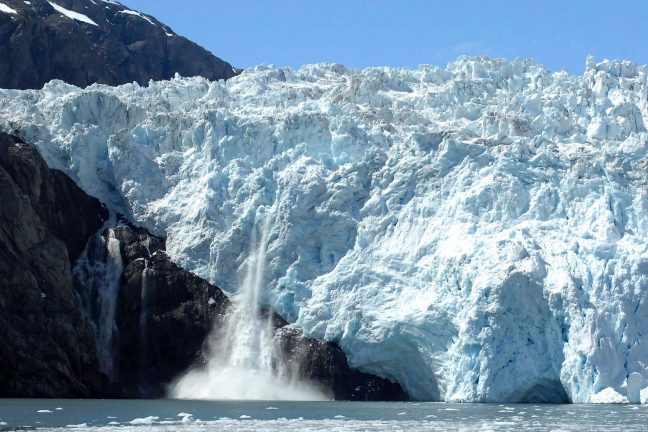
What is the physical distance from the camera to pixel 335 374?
45.0 m

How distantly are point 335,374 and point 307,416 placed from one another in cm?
1160

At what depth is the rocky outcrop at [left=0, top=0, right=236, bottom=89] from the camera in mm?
72938

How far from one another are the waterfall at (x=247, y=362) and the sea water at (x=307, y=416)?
4.38 meters

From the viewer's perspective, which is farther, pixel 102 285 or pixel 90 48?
pixel 90 48

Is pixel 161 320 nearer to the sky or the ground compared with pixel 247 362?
nearer to the sky

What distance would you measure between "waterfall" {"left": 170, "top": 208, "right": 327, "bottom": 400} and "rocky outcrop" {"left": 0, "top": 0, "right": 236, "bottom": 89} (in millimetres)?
31504

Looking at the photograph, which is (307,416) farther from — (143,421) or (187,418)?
(143,421)

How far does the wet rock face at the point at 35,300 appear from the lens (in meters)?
41.5

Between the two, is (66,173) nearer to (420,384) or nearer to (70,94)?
(70,94)

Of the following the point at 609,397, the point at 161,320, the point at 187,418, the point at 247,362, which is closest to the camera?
the point at 187,418

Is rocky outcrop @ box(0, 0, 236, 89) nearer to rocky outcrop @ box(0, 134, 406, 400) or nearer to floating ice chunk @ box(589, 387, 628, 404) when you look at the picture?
rocky outcrop @ box(0, 134, 406, 400)

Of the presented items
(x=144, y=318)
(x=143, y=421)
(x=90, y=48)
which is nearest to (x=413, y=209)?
(x=144, y=318)

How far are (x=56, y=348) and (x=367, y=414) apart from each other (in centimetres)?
1356

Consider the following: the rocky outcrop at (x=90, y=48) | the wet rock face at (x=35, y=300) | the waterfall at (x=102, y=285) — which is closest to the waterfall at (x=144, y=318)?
the waterfall at (x=102, y=285)
